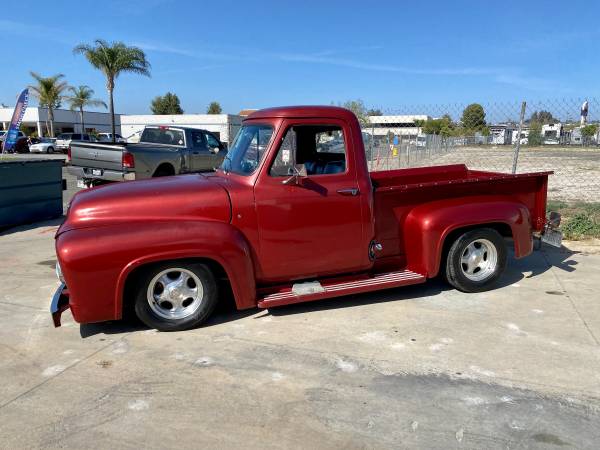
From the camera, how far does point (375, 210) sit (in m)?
4.91

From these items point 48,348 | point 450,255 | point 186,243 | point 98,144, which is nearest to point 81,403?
point 48,348

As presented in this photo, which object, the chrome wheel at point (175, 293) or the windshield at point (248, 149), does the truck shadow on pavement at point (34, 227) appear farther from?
the chrome wheel at point (175, 293)

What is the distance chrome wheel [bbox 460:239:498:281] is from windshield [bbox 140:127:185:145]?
32.3 feet

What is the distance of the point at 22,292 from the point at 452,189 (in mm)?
4716

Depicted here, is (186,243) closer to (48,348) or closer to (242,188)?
(242,188)

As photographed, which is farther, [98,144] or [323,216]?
[98,144]

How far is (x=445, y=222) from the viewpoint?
491 cm

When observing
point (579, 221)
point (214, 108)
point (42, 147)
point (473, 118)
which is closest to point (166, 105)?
point (214, 108)

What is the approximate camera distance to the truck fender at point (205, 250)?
4.01 m

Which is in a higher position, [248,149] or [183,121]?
[183,121]

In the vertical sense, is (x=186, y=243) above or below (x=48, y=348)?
above

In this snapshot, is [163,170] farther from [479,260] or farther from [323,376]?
[323,376]

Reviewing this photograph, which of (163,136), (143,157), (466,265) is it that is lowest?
(466,265)

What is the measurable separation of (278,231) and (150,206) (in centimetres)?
111
